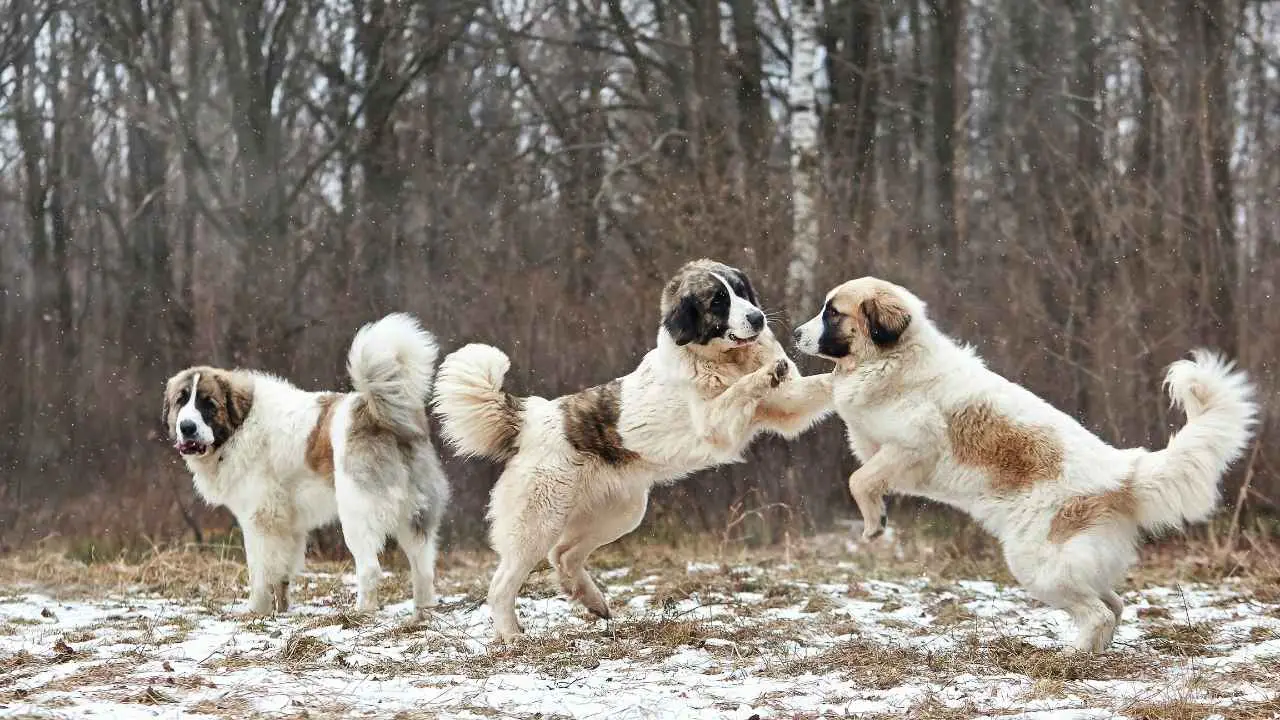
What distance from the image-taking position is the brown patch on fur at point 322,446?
7141mm

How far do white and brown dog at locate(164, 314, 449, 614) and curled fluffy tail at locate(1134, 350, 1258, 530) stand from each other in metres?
3.57

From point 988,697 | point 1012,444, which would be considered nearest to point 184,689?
point 988,697

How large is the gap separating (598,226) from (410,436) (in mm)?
6447

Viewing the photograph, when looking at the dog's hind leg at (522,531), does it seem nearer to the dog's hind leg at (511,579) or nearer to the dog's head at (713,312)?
the dog's hind leg at (511,579)

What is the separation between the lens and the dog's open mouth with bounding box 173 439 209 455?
7.27m

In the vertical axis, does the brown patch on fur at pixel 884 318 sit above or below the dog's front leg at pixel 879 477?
above

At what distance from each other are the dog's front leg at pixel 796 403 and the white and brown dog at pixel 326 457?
195 cm

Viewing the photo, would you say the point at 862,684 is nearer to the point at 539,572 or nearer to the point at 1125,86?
the point at 539,572

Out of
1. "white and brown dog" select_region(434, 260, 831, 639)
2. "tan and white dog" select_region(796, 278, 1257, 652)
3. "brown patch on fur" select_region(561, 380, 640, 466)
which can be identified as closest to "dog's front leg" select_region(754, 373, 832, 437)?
"white and brown dog" select_region(434, 260, 831, 639)

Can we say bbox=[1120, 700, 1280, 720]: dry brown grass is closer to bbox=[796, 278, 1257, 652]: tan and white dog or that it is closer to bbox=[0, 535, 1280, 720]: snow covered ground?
bbox=[0, 535, 1280, 720]: snow covered ground

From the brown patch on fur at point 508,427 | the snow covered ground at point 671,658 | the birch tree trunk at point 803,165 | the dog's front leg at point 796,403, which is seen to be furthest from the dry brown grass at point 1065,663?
the birch tree trunk at point 803,165

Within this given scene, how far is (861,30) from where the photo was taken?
15.5 meters

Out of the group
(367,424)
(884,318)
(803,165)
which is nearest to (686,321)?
(884,318)

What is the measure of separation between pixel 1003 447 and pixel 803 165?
6.04m
